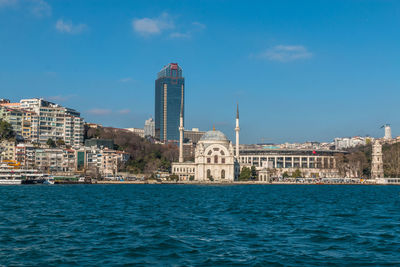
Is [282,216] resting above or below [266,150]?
below

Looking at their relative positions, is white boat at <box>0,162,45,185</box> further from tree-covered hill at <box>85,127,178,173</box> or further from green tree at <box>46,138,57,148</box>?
tree-covered hill at <box>85,127,178,173</box>

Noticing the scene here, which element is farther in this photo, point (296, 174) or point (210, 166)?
point (296, 174)

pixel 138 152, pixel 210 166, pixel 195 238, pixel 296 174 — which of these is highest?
pixel 138 152

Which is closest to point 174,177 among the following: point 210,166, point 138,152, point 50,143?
point 210,166

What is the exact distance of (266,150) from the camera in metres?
138

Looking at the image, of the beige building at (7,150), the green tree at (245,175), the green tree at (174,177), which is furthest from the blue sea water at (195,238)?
the green tree at (245,175)

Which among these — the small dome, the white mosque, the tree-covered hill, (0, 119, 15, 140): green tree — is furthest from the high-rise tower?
(0, 119, 15, 140): green tree

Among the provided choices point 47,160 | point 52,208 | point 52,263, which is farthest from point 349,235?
point 47,160

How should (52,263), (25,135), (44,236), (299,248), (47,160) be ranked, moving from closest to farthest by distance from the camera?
(52,263) < (299,248) < (44,236) < (47,160) < (25,135)

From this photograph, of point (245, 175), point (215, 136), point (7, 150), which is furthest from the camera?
point (215, 136)

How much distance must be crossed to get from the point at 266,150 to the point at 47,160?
62.2 metres

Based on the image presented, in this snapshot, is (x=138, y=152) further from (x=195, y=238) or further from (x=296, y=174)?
(x=195, y=238)

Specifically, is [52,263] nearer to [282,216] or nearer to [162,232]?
[162,232]

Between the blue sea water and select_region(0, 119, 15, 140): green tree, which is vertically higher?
select_region(0, 119, 15, 140): green tree
